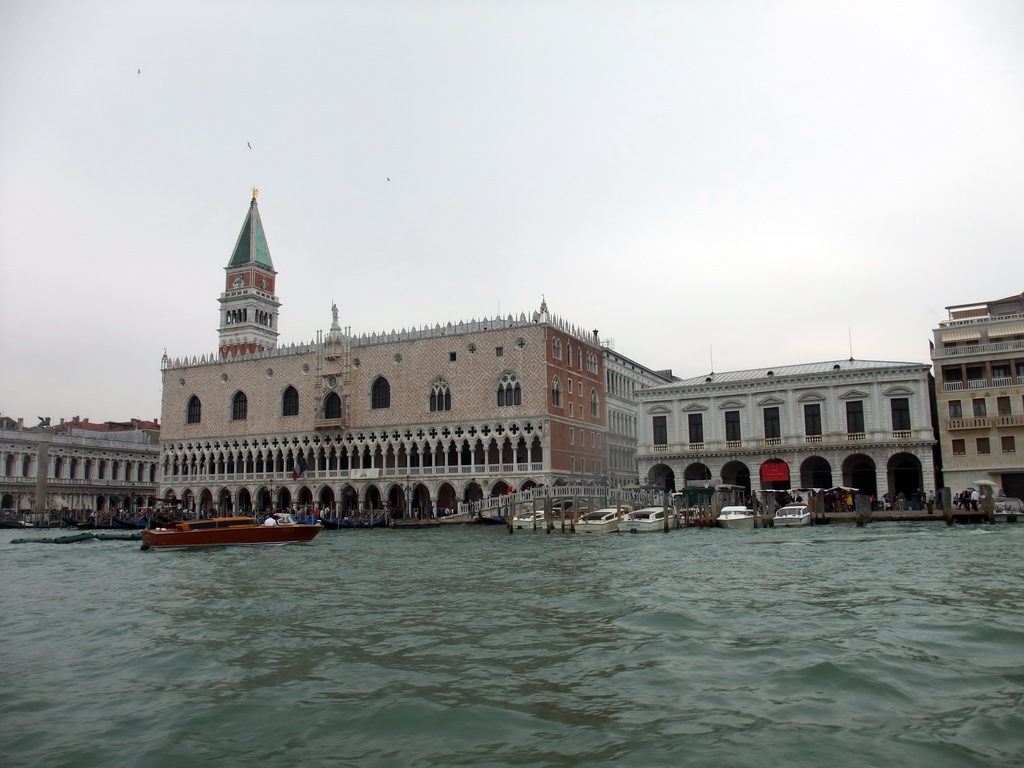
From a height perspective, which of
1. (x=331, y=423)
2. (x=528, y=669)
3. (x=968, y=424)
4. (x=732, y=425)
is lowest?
(x=528, y=669)

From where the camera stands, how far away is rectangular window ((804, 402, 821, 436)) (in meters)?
37.1

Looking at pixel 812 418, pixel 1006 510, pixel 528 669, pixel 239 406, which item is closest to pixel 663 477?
pixel 812 418

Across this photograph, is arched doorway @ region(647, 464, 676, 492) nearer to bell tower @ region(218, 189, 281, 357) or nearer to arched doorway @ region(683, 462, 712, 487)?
arched doorway @ region(683, 462, 712, 487)

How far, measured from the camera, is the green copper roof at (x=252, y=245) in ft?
219

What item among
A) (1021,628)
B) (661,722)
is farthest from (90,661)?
(1021,628)

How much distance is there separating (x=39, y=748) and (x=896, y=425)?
35.4 m

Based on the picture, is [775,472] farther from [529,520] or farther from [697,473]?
[529,520]

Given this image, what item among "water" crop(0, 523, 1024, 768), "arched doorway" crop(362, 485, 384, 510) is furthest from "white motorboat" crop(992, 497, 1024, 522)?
"arched doorway" crop(362, 485, 384, 510)

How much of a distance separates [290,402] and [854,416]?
29.5 meters

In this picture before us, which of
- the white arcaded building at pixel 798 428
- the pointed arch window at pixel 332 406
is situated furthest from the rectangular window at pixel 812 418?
the pointed arch window at pixel 332 406

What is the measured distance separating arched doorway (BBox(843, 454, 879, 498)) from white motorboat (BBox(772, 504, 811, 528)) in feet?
23.3

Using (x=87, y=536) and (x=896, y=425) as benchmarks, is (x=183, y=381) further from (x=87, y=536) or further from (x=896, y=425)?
(x=896, y=425)

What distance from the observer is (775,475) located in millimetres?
37438

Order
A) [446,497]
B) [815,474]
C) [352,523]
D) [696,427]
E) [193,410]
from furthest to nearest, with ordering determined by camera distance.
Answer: [193,410] → [446,497] → [352,523] → [696,427] → [815,474]
